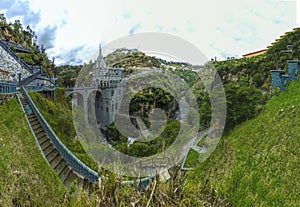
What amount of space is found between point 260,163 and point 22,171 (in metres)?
5.03

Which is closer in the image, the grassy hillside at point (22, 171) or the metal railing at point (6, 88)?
the grassy hillside at point (22, 171)

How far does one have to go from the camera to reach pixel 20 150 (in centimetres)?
626

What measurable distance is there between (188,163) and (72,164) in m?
4.00

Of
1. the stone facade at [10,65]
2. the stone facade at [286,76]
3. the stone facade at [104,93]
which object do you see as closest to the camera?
the stone facade at [286,76]

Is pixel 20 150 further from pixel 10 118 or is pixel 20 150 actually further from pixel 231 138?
pixel 231 138

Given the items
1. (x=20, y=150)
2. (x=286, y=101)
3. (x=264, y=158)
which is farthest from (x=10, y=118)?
(x=286, y=101)

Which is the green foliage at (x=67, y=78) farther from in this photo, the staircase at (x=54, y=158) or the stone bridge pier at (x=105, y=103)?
→ the staircase at (x=54, y=158)

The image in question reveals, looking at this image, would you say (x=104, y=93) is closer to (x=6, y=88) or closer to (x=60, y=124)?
(x=60, y=124)

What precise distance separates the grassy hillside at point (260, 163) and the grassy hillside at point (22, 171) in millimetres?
2831

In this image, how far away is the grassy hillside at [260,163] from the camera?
4.97 meters

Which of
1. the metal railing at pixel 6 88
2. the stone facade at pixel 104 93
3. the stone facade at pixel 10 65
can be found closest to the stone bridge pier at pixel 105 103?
the stone facade at pixel 104 93

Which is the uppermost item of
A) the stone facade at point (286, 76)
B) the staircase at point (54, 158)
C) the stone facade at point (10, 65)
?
the stone facade at point (10, 65)

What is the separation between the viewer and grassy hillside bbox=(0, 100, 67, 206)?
4758mm

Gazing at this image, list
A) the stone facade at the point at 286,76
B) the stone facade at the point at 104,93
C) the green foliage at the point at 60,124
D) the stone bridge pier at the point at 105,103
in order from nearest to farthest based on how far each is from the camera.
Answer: the stone facade at the point at 286,76 → the green foliage at the point at 60,124 → the stone facade at the point at 104,93 → the stone bridge pier at the point at 105,103
